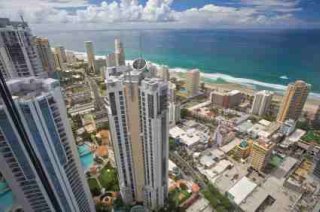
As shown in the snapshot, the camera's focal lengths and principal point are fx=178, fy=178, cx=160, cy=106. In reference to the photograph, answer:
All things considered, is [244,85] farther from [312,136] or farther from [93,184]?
[93,184]

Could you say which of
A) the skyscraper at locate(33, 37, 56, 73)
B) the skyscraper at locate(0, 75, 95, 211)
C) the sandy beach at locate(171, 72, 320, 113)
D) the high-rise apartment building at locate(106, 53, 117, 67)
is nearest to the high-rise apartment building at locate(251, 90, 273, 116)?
the sandy beach at locate(171, 72, 320, 113)

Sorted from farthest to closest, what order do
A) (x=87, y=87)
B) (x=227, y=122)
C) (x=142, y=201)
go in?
(x=87, y=87), (x=227, y=122), (x=142, y=201)

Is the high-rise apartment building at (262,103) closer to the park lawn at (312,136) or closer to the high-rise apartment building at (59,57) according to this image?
the park lawn at (312,136)

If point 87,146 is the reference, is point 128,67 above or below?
above

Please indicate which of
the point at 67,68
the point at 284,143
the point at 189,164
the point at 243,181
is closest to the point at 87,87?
the point at 67,68

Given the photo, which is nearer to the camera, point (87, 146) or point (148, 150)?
point (148, 150)

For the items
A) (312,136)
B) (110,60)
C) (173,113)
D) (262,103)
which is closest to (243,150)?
(173,113)

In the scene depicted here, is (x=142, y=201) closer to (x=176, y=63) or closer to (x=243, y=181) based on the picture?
(x=243, y=181)
